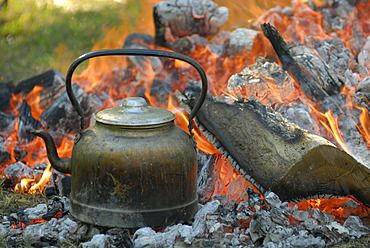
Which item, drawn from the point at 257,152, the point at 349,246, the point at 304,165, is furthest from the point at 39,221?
the point at 349,246

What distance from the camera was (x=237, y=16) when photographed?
227 inches

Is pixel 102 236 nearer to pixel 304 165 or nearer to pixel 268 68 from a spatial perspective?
pixel 304 165

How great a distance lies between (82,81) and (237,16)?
205 centimetres

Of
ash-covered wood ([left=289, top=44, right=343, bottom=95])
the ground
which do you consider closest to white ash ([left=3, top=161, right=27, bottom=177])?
the ground

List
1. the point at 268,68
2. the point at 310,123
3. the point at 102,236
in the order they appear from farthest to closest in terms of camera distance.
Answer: the point at 268,68 < the point at 310,123 < the point at 102,236

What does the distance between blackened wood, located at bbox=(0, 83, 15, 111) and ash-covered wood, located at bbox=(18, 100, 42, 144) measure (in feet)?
1.23

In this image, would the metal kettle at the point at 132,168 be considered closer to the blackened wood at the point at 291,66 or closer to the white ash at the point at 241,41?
the blackened wood at the point at 291,66

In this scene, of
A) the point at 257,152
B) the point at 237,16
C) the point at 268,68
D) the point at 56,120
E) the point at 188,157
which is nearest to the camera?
the point at 188,157

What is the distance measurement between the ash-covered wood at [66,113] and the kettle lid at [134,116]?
1.79m

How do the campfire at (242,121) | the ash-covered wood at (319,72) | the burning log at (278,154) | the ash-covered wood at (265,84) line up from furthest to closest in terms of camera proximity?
the ash-covered wood at (319,72), the ash-covered wood at (265,84), the burning log at (278,154), the campfire at (242,121)

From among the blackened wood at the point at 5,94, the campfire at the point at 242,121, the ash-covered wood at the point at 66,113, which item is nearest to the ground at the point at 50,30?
the blackened wood at the point at 5,94

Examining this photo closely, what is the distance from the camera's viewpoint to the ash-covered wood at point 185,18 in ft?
18.5

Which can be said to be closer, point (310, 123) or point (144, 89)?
point (310, 123)

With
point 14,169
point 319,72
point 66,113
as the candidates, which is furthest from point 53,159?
point 319,72
